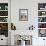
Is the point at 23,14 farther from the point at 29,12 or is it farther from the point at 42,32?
the point at 42,32

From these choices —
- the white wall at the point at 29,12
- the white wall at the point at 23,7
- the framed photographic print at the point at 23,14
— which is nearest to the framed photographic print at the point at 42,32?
the white wall at the point at 29,12

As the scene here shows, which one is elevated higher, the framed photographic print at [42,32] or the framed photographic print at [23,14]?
the framed photographic print at [23,14]

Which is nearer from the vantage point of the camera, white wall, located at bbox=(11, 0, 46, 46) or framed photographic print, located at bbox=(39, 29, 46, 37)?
white wall, located at bbox=(11, 0, 46, 46)

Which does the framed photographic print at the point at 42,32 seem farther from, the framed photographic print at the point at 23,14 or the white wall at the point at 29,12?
the framed photographic print at the point at 23,14

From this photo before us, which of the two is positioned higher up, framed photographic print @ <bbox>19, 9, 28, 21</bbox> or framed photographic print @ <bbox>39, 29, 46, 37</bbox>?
framed photographic print @ <bbox>19, 9, 28, 21</bbox>

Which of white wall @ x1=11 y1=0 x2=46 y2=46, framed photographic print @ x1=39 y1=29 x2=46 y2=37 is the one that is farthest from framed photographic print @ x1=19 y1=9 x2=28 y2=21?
framed photographic print @ x1=39 y1=29 x2=46 y2=37

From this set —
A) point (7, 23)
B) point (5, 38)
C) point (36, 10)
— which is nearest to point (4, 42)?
point (5, 38)

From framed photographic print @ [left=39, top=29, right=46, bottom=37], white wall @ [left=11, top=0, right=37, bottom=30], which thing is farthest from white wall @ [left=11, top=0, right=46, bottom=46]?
framed photographic print @ [left=39, top=29, right=46, bottom=37]

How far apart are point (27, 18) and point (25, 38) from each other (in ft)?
3.58

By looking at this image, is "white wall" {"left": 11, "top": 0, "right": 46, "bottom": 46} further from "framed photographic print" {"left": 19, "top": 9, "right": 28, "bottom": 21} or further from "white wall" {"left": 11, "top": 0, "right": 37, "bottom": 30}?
"framed photographic print" {"left": 19, "top": 9, "right": 28, "bottom": 21}

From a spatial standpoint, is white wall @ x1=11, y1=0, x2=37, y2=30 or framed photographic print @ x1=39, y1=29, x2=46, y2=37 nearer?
white wall @ x1=11, y1=0, x2=37, y2=30

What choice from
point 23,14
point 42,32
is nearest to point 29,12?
point 23,14

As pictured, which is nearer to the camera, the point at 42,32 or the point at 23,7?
the point at 23,7

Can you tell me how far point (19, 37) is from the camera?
5828 millimetres
